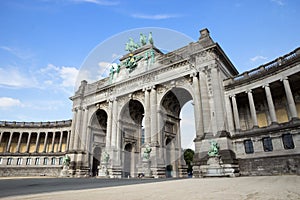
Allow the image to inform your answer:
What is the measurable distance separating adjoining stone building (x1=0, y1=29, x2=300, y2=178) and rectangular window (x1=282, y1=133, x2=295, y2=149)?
90 mm

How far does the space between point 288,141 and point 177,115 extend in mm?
16803

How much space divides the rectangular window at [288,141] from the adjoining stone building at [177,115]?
0.30 feet

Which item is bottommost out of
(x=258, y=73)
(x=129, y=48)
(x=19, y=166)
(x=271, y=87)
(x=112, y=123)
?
(x=19, y=166)

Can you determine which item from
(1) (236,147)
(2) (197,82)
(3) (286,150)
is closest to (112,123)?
(2) (197,82)

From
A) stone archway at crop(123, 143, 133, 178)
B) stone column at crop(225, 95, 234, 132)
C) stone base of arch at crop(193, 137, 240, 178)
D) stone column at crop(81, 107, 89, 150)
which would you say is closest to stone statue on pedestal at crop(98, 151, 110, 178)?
stone archway at crop(123, 143, 133, 178)

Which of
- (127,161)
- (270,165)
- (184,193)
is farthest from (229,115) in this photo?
(184,193)

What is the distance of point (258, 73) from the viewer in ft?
75.3

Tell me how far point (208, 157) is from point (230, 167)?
230 cm

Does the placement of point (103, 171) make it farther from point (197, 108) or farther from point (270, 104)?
point (270, 104)

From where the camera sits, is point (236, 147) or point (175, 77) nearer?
point (236, 147)

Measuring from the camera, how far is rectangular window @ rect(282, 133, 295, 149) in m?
18.5

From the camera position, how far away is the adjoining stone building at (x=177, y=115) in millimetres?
20156

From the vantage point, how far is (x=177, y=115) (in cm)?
3316

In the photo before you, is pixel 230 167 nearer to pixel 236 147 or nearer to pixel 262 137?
pixel 236 147
